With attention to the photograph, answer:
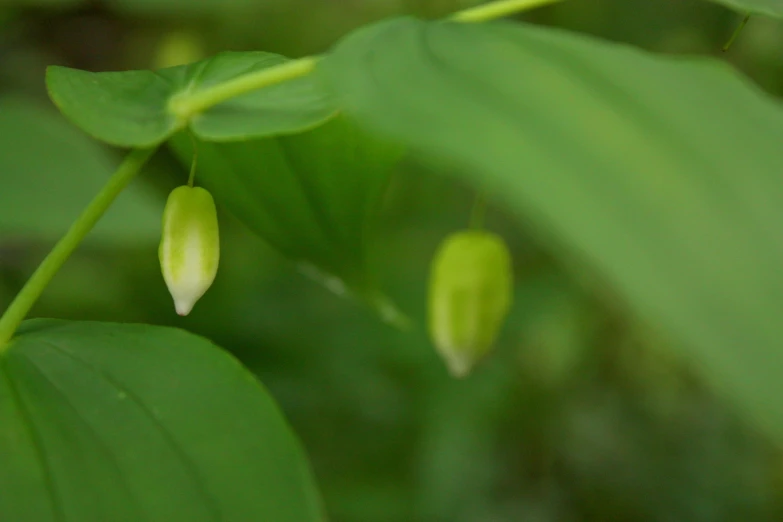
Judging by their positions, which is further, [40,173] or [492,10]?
[40,173]

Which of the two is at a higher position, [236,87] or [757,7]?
[757,7]

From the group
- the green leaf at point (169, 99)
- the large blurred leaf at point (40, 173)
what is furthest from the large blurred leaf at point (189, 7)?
the green leaf at point (169, 99)

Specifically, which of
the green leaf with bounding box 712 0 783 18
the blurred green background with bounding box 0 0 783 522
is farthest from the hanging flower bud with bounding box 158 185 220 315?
the blurred green background with bounding box 0 0 783 522

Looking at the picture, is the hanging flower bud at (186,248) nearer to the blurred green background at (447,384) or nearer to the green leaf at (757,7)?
the green leaf at (757,7)

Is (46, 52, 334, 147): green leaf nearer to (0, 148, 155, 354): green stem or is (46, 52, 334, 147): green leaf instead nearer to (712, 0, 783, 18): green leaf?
(0, 148, 155, 354): green stem

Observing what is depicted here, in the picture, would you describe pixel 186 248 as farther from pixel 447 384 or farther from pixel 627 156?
pixel 447 384

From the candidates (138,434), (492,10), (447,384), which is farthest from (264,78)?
(447,384)
